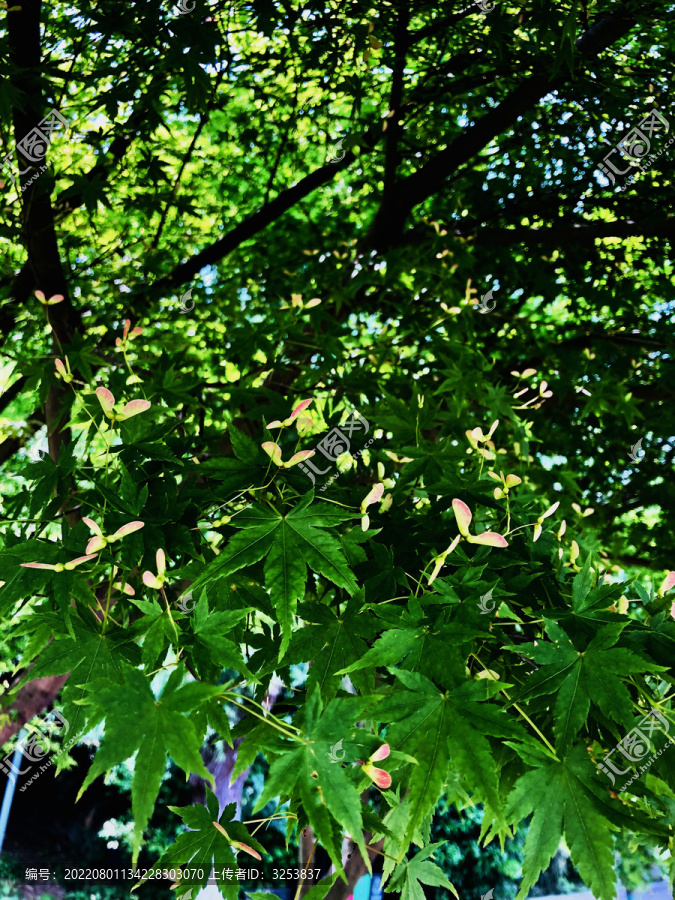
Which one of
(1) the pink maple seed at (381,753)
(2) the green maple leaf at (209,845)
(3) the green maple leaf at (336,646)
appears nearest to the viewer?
(1) the pink maple seed at (381,753)

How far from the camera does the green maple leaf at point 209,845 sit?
44.5 inches

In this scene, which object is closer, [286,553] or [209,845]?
[286,553]

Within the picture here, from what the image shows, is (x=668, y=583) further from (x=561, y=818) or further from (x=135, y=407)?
(x=135, y=407)

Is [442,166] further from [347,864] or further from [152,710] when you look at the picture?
[347,864]

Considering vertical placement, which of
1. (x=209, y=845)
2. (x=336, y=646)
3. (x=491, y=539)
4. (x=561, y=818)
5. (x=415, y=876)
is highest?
(x=491, y=539)

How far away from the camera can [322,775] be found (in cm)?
81

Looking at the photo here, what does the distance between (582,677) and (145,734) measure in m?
0.58

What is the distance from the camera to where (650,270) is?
12.5ft

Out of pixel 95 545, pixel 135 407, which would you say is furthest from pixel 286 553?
pixel 135 407

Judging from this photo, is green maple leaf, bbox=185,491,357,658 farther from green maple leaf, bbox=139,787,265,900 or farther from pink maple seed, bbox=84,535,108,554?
green maple leaf, bbox=139,787,265,900

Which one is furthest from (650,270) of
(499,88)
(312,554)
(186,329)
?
(312,554)

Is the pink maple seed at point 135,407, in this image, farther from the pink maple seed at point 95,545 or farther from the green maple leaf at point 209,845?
the green maple leaf at point 209,845

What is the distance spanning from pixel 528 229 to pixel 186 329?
72.8 inches

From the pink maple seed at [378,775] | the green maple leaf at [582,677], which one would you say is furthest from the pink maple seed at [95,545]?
the green maple leaf at [582,677]
